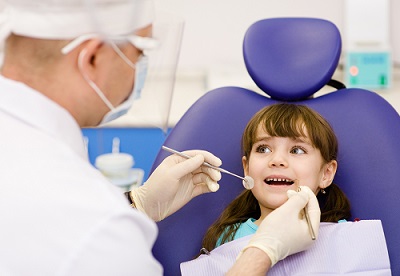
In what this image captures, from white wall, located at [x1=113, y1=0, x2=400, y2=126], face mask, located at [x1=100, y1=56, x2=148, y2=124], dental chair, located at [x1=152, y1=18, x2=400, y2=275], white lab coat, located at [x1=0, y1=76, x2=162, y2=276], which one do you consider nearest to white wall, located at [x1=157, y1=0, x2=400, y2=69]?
white wall, located at [x1=113, y1=0, x2=400, y2=126]

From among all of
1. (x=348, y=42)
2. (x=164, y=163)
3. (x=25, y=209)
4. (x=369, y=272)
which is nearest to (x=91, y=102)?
(x=25, y=209)

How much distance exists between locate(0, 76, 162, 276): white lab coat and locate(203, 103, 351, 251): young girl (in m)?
0.66

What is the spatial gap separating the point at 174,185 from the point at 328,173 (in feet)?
1.28

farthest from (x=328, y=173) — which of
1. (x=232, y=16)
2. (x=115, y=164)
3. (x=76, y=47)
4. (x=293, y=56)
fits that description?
(x=232, y=16)

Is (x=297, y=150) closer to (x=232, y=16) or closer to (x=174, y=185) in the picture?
(x=174, y=185)

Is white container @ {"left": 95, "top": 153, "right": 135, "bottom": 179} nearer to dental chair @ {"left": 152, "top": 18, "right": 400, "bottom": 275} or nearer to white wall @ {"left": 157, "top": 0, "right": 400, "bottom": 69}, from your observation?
Result: white wall @ {"left": 157, "top": 0, "right": 400, "bottom": 69}

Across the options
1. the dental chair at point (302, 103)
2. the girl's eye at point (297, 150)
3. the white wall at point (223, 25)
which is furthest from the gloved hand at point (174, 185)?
the white wall at point (223, 25)

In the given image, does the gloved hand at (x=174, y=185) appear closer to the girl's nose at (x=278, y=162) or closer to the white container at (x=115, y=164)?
the girl's nose at (x=278, y=162)

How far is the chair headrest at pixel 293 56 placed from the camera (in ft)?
6.18

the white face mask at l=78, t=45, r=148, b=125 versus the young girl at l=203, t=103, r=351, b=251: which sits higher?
the white face mask at l=78, t=45, r=148, b=125

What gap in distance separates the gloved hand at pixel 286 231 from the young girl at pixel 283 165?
0.13m

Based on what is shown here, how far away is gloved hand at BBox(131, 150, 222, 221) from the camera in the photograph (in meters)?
1.68

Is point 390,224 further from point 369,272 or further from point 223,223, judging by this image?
point 223,223

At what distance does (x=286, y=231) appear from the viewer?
1.52 m
